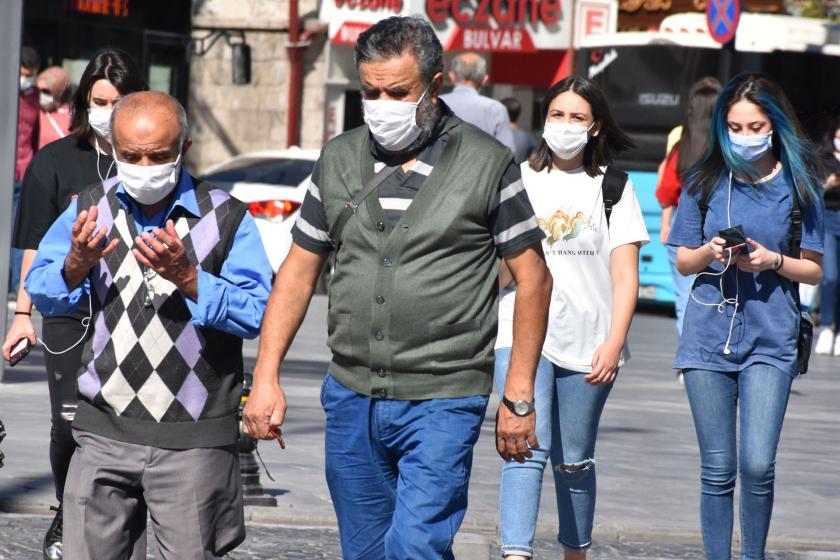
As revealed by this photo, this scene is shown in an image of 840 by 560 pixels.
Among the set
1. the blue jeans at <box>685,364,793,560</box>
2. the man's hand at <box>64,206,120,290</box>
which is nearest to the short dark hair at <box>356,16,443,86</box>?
the man's hand at <box>64,206,120,290</box>

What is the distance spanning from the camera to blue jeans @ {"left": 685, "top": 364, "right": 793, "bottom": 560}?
575 cm

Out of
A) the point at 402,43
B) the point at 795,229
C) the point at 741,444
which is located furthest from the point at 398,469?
the point at 795,229

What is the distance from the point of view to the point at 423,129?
14.6ft

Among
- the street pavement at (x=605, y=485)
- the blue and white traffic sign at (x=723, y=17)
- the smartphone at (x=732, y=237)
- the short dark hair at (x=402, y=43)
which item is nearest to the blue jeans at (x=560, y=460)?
the street pavement at (x=605, y=485)

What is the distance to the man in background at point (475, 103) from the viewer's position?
33.3 feet

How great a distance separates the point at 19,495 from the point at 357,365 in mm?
3091

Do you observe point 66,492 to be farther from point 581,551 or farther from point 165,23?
point 165,23

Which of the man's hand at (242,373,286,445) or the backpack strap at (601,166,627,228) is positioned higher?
the backpack strap at (601,166,627,228)

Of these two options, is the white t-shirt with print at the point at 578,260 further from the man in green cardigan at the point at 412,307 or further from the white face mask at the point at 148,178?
the white face mask at the point at 148,178

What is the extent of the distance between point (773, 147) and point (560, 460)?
1298 mm

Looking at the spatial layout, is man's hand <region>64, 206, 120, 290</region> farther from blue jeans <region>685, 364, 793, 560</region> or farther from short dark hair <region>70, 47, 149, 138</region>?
blue jeans <region>685, 364, 793, 560</region>

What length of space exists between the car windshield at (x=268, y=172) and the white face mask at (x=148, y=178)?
456 inches

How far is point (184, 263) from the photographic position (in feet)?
13.8

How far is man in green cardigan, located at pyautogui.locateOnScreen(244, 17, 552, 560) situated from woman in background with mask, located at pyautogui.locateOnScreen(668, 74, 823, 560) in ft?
4.74
